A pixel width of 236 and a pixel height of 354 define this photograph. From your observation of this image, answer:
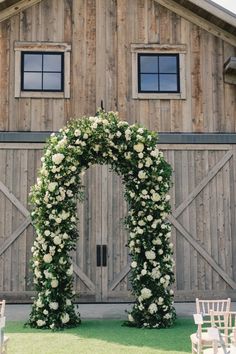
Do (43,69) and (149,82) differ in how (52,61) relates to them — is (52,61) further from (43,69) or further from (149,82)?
(149,82)

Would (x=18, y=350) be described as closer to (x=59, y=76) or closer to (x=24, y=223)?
(x=24, y=223)

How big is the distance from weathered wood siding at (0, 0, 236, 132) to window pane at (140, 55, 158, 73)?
0.32m

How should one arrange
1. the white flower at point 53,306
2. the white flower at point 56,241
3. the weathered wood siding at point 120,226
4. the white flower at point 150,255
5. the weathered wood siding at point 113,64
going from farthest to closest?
the weathered wood siding at point 113,64 < the weathered wood siding at point 120,226 < the white flower at point 150,255 < the white flower at point 56,241 < the white flower at point 53,306

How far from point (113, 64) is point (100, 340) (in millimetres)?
6542

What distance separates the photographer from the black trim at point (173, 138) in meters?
11.2

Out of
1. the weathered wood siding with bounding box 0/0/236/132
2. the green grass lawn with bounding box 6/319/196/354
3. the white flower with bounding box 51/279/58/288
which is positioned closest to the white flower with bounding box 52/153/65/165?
the white flower with bounding box 51/279/58/288

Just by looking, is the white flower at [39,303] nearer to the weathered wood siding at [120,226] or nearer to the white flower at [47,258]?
the white flower at [47,258]

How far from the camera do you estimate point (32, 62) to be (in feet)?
38.2

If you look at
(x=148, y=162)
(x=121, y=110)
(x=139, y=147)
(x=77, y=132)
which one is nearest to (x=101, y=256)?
(x=121, y=110)

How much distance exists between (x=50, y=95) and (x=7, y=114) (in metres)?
1.02

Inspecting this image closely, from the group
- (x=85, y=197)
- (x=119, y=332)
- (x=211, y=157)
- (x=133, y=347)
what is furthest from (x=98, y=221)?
(x=133, y=347)

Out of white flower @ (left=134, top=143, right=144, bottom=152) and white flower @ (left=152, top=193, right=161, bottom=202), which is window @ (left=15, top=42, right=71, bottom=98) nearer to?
white flower @ (left=134, top=143, right=144, bottom=152)

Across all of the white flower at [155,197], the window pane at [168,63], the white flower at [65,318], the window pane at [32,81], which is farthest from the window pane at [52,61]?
the white flower at [65,318]

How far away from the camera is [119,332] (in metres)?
7.74
